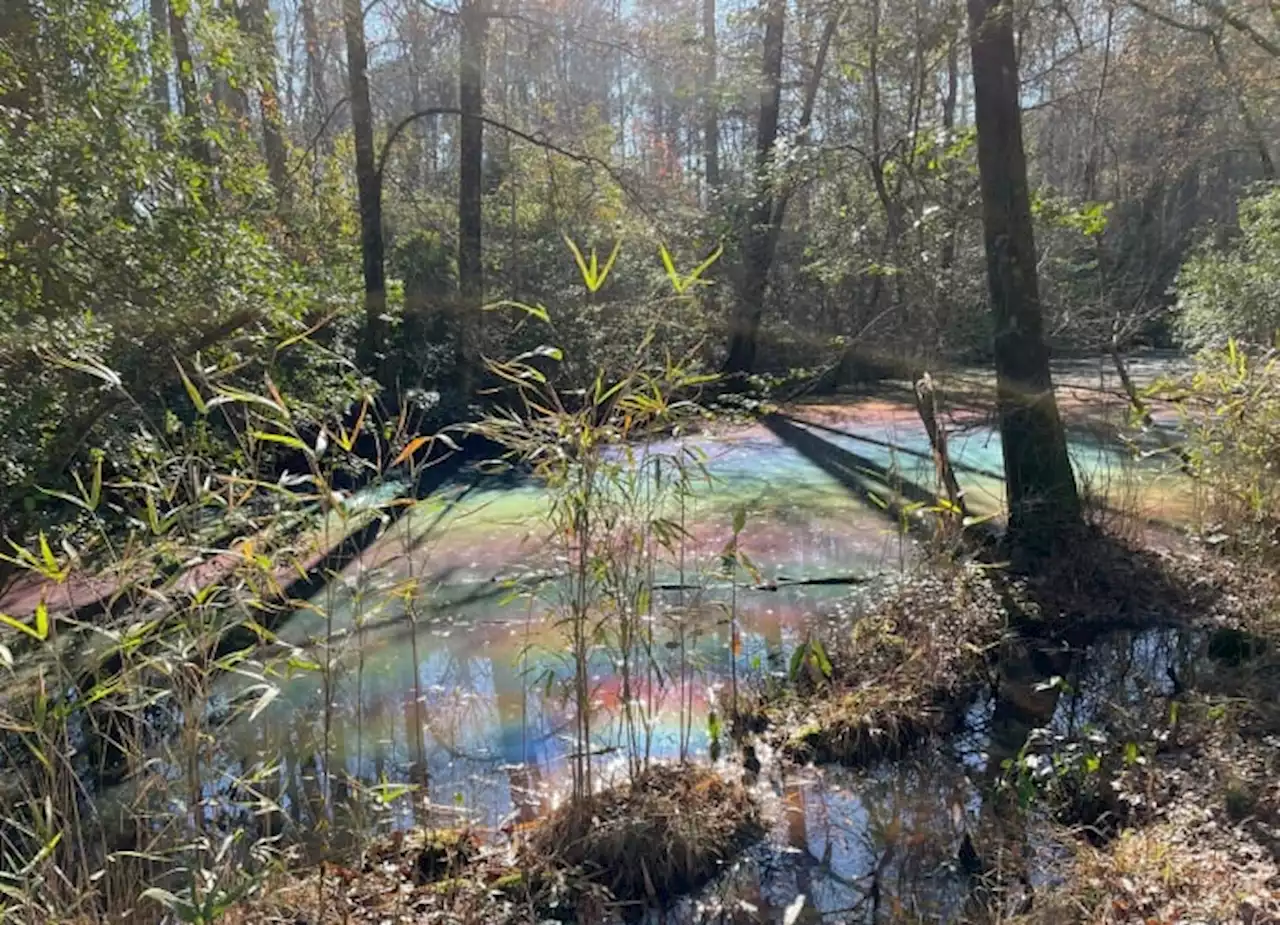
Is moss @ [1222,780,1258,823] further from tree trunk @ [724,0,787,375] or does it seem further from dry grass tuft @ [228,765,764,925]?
tree trunk @ [724,0,787,375]

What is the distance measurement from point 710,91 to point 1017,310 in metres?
7.88

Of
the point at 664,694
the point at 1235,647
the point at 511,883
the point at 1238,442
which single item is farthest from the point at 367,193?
the point at 1235,647

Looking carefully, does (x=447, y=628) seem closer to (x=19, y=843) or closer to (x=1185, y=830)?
(x=19, y=843)

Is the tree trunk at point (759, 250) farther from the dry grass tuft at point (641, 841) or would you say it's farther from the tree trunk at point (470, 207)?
the dry grass tuft at point (641, 841)

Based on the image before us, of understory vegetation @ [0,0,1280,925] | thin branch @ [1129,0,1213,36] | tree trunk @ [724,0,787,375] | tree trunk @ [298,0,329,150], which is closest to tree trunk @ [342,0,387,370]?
tree trunk @ [298,0,329,150]

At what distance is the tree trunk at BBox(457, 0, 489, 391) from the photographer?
1116cm

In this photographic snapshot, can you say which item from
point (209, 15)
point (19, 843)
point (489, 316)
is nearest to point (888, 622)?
point (19, 843)

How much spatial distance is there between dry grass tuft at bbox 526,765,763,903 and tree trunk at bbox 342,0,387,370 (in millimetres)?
8233

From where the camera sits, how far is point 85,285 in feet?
12.1

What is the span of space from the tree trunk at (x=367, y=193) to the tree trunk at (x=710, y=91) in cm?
418

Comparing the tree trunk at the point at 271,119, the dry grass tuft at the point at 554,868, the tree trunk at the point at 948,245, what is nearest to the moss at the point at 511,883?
the dry grass tuft at the point at 554,868

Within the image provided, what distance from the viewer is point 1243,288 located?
8672 mm

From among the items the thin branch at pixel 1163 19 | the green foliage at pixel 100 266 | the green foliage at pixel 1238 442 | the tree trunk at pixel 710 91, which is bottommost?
the green foliage at pixel 1238 442

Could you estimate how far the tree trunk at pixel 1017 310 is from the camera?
5013 millimetres
